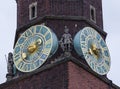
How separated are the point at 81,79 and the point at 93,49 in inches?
73.5

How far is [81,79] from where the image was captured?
133 ft

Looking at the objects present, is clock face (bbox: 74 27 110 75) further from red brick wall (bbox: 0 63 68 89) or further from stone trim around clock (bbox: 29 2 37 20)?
stone trim around clock (bbox: 29 2 37 20)

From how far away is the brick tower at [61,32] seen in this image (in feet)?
132

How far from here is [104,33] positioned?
43344 mm

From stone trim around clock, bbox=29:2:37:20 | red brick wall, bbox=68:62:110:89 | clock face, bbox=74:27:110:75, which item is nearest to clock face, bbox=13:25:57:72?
stone trim around clock, bbox=29:2:37:20

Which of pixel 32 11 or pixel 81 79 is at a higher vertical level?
pixel 32 11

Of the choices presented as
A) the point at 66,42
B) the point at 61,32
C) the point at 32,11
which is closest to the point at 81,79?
the point at 66,42

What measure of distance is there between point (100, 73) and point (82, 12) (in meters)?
3.20

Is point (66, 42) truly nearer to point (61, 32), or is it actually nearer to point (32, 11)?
point (61, 32)

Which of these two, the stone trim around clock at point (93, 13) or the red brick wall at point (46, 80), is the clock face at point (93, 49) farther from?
the red brick wall at point (46, 80)

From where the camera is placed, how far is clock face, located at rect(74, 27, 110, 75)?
135ft

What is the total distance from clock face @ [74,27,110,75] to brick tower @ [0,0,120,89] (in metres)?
0.31

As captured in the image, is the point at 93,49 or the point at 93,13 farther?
the point at 93,13

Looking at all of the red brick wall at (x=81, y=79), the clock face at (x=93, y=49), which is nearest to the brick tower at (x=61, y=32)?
the red brick wall at (x=81, y=79)
